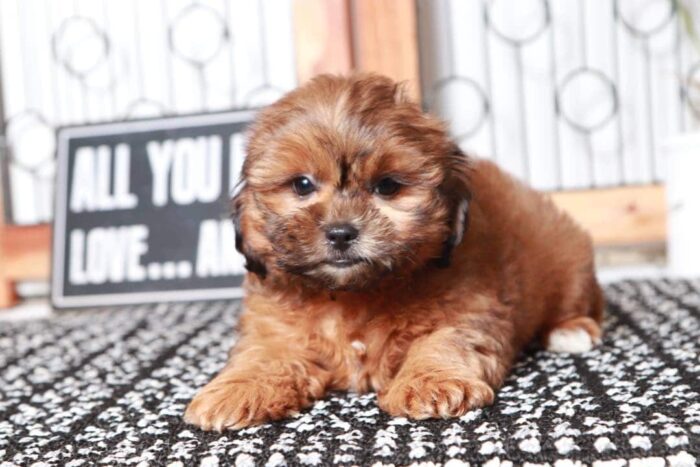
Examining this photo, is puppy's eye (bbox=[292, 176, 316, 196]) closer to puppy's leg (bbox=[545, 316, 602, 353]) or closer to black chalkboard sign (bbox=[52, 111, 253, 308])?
puppy's leg (bbox=[545, 316, 602, 353])

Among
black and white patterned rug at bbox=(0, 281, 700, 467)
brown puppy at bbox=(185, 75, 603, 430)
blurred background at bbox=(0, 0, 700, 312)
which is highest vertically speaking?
blurred background at bbox=(0, 0, 700, 312)

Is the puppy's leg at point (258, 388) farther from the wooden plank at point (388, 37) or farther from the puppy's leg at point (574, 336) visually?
the wooden plank at point (388, 37)

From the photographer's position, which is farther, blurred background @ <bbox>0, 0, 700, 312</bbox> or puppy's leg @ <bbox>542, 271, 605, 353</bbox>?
blurred background @ <bbox>0, 0, 700, 312</bbox>

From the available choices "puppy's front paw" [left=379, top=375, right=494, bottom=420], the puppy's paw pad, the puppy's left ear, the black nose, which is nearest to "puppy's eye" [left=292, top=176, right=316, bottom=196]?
the black nose

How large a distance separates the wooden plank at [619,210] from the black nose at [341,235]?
1.77 metres

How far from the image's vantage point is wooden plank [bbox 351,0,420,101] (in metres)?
2.81

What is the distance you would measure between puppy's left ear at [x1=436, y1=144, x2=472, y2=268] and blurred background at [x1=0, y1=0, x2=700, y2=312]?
142cm

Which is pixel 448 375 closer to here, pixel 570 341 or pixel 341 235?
pixel 341 235

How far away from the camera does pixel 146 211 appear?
2914mm

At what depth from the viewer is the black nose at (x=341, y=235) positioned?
1243 millimetres

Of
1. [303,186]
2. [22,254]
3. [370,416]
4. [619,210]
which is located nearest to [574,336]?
[370,416]

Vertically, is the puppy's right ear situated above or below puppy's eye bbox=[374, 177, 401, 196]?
below

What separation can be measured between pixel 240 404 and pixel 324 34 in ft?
5.95

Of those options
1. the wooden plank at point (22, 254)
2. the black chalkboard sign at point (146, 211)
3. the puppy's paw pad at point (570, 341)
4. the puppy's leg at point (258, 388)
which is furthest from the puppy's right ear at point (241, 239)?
the wooden plank at point (22, 254)
